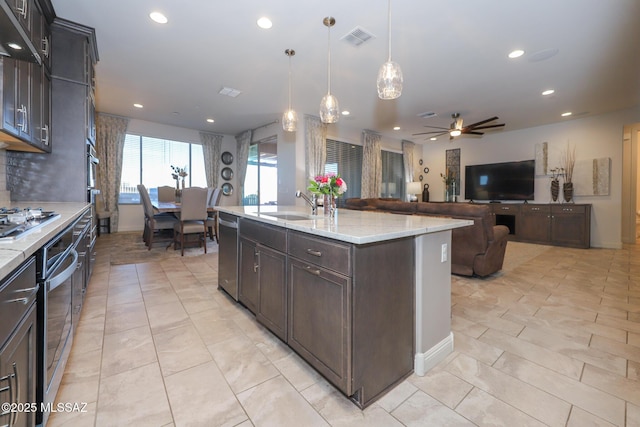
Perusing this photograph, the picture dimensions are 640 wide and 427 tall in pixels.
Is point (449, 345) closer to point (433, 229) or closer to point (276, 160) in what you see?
point (433, 229)

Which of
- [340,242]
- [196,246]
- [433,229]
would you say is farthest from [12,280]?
[196,246]

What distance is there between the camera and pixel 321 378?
1668 mm

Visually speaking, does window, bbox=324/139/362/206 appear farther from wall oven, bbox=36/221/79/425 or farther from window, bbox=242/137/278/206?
wall oven, bbox=36/221/79/425

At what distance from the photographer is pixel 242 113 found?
6070mm

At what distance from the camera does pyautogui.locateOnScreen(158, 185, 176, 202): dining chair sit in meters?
6.46

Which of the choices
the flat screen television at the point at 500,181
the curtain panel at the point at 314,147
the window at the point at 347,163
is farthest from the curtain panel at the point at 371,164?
the flat screen television at the point at 500,181

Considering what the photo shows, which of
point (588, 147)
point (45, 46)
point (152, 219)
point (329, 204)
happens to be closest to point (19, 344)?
point (329, 204)

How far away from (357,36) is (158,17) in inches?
80.7

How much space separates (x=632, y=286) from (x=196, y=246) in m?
6.40

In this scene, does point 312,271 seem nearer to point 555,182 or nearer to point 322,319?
point 322,319

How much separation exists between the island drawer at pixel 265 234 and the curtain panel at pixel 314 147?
4.00 meters

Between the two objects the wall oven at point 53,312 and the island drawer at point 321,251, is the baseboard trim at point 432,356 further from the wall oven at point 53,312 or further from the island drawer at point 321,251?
the wall oven at point 53,312

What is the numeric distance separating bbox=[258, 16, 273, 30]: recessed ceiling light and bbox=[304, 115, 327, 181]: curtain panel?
3.23 metres

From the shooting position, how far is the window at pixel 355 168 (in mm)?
7051
